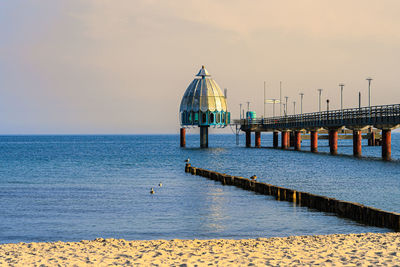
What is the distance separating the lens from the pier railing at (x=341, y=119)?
215 ft

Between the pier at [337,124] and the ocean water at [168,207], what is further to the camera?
the pier at [337,124]

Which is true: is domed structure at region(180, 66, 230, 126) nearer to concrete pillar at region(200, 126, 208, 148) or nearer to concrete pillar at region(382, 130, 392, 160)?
concrete pillar at region(200, 126, 208, 148)

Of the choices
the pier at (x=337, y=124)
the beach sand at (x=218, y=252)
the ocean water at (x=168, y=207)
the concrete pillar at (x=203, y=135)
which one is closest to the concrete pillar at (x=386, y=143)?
the pier at (x=337, y=124)

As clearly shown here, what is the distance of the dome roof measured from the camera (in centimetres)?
10875

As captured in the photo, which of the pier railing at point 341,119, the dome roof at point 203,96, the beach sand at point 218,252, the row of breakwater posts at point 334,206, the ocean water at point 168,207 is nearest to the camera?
the beach sand at point 218,252

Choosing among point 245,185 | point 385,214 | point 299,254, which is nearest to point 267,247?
point 299,254

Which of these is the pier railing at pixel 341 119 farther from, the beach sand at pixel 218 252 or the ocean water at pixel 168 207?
the beach sand at pixel 218 252

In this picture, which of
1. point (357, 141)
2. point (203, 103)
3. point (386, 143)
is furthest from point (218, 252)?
point (203, 103)

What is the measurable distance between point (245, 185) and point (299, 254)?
67.4ft

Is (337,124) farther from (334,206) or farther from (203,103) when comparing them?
(334,206)

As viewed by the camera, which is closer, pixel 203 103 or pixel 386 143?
pixel 386 143

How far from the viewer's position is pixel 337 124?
80.6 meters

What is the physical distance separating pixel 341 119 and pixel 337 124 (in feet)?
4.66

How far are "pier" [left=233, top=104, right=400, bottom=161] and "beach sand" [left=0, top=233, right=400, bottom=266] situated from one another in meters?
46.7
